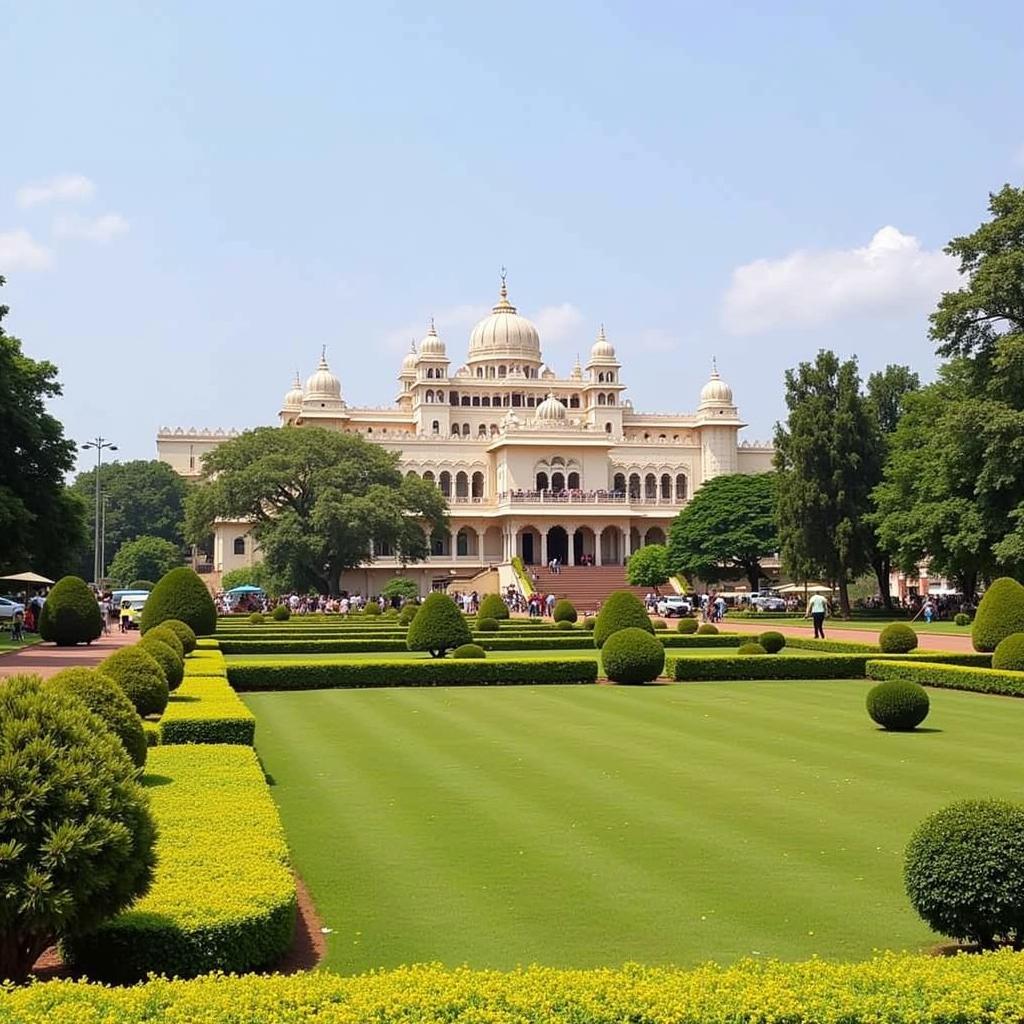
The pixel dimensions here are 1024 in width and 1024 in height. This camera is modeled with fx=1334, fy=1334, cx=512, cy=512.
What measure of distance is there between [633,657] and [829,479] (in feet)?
95.5

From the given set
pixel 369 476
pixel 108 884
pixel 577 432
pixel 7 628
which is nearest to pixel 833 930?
pixel 108 884

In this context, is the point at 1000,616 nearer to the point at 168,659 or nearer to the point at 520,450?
the point at 168,659

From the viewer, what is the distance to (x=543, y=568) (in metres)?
67.8

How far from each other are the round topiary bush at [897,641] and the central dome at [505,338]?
6379cm

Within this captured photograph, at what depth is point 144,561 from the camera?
262 ft

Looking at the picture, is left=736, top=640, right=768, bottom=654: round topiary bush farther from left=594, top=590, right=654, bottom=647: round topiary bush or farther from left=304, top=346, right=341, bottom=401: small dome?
left=304, top=346, right=341, bottom=401: small dome

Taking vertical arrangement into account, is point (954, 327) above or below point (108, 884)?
above

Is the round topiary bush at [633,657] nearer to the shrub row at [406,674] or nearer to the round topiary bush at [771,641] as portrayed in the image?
the shrub row at [406,674]

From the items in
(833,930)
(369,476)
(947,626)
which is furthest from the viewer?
(369,476)

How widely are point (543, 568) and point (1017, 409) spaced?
34.4 metres

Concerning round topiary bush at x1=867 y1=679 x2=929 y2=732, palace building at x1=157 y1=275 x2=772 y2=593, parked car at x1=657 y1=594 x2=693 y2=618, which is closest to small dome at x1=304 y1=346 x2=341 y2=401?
palace building at x1=157 y1=275 x2=772 y2=593

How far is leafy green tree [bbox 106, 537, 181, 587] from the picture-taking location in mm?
80000

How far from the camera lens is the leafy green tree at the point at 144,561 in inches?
3150

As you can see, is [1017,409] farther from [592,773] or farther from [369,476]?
[369,476]
